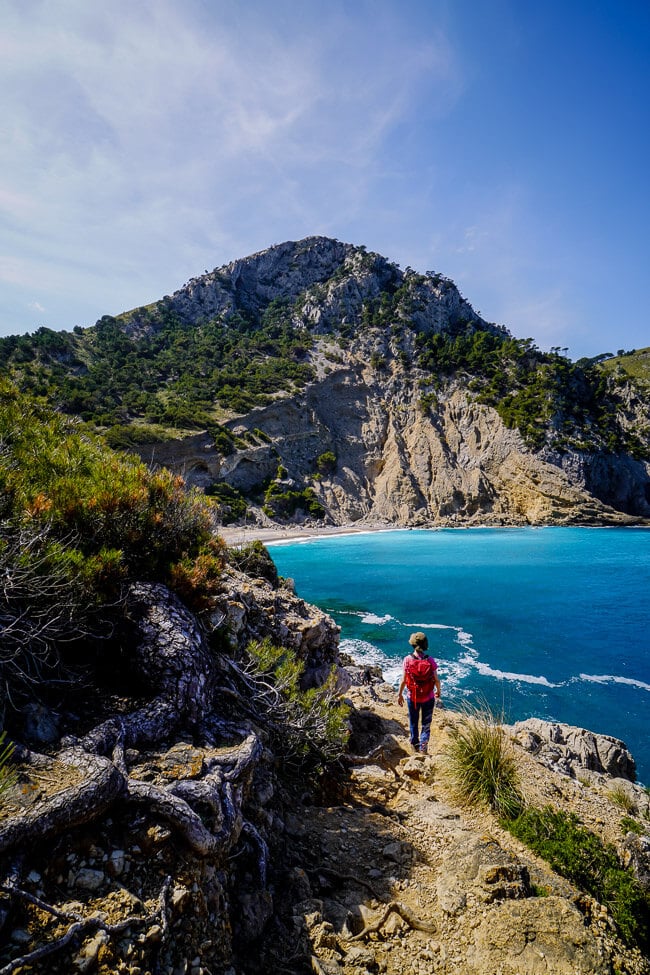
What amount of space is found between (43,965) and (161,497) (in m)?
3.37

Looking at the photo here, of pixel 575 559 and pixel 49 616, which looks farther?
pixel 575 559

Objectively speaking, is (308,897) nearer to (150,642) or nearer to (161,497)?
(150,642)

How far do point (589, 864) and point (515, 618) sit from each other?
16.7 meters

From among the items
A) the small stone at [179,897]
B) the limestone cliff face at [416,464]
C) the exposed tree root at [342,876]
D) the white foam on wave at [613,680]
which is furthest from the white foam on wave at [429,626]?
the limestone cliff face at [416,464]

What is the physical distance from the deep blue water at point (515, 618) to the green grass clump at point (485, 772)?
4132 millimetres

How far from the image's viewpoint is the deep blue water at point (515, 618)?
11742 millimetres

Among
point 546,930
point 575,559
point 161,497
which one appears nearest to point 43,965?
point 546,930

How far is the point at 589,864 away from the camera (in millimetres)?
3383

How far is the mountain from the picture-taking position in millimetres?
50625

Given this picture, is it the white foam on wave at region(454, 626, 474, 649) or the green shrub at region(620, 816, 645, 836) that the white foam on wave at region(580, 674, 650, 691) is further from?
the green shrub at region(620, 816, 645, 836)

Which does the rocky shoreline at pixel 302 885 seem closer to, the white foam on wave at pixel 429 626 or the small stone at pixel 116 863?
the small stone at pixel 116 863

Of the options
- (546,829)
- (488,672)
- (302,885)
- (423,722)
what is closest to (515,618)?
(488,672)

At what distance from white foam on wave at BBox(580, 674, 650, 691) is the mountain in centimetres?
3822

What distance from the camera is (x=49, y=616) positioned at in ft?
10.0
